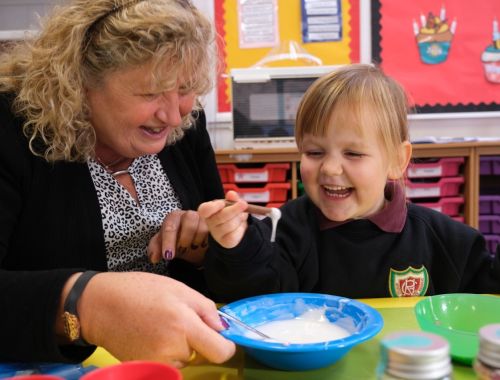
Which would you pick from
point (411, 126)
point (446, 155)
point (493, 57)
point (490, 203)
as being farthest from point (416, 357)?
point (493, 57)

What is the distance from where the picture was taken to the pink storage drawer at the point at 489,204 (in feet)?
8.16

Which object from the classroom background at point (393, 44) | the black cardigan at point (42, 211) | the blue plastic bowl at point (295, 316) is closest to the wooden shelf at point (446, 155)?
the classroom background at point (393, 44)

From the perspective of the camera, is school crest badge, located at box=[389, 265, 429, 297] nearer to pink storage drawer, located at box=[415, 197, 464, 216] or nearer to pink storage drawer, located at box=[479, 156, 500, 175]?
pink storage drawer, located at box=[415, 197, 464, 216]

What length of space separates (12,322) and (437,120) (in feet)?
9.17

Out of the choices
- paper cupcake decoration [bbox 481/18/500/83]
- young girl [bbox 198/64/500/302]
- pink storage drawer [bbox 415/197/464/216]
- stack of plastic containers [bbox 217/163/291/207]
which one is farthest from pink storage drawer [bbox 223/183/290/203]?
paper cupcake decoration [bbox 481/18/500/83]

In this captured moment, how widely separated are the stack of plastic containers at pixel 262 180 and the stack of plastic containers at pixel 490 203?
98cm

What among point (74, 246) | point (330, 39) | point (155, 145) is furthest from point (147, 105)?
point (330, 39)

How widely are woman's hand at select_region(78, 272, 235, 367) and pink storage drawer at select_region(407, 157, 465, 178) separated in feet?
6.68

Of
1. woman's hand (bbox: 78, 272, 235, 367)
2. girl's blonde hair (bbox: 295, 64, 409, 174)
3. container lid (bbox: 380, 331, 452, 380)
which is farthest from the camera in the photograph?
girl's blonde hair (bbox: 295, 64, 409, 174)

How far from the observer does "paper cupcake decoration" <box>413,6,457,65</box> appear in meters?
2.92

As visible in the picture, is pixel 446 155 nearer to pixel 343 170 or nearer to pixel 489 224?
pixel 489 224

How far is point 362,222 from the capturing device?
1.09 meters

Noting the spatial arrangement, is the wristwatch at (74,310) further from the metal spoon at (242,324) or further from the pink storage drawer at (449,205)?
the pink storage drawer at (449,205)

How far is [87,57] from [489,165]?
Answer: 212 cm
